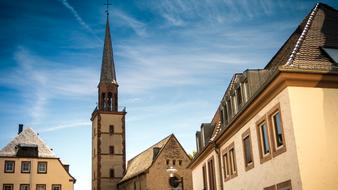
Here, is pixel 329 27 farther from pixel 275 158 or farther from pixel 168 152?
pixel 168 152

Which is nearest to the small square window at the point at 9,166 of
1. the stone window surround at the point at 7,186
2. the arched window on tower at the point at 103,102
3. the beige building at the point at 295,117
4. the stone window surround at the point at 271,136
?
the stone window surround at the point at 7,186

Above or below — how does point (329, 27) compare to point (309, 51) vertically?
above

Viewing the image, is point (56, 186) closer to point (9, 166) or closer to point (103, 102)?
point (9, 166)

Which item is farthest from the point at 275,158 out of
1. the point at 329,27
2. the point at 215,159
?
the point at 215,159

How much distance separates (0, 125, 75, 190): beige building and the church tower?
16.1m

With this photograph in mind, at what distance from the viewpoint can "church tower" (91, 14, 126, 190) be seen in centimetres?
6284

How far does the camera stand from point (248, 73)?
19.1 m

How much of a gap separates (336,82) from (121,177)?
2033 inches

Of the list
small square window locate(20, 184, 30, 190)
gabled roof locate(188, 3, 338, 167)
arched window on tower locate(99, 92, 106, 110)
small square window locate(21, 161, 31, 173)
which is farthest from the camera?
arched window on tower locate(99, 92, 106, 110)

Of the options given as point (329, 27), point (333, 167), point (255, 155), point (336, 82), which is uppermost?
point (329, 27)

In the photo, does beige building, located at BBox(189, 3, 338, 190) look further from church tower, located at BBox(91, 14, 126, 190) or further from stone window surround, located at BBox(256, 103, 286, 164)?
church tower, located at BBox(91, 14, 126, 190)

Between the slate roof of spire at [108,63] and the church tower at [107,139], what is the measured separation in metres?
0.17

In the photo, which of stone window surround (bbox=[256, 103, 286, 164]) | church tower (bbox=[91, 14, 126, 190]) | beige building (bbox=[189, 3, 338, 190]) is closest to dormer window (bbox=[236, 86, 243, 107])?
beige building (bbox=[189, 3, 338, 190])

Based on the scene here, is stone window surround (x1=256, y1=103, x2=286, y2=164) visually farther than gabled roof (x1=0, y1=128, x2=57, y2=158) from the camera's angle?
No
